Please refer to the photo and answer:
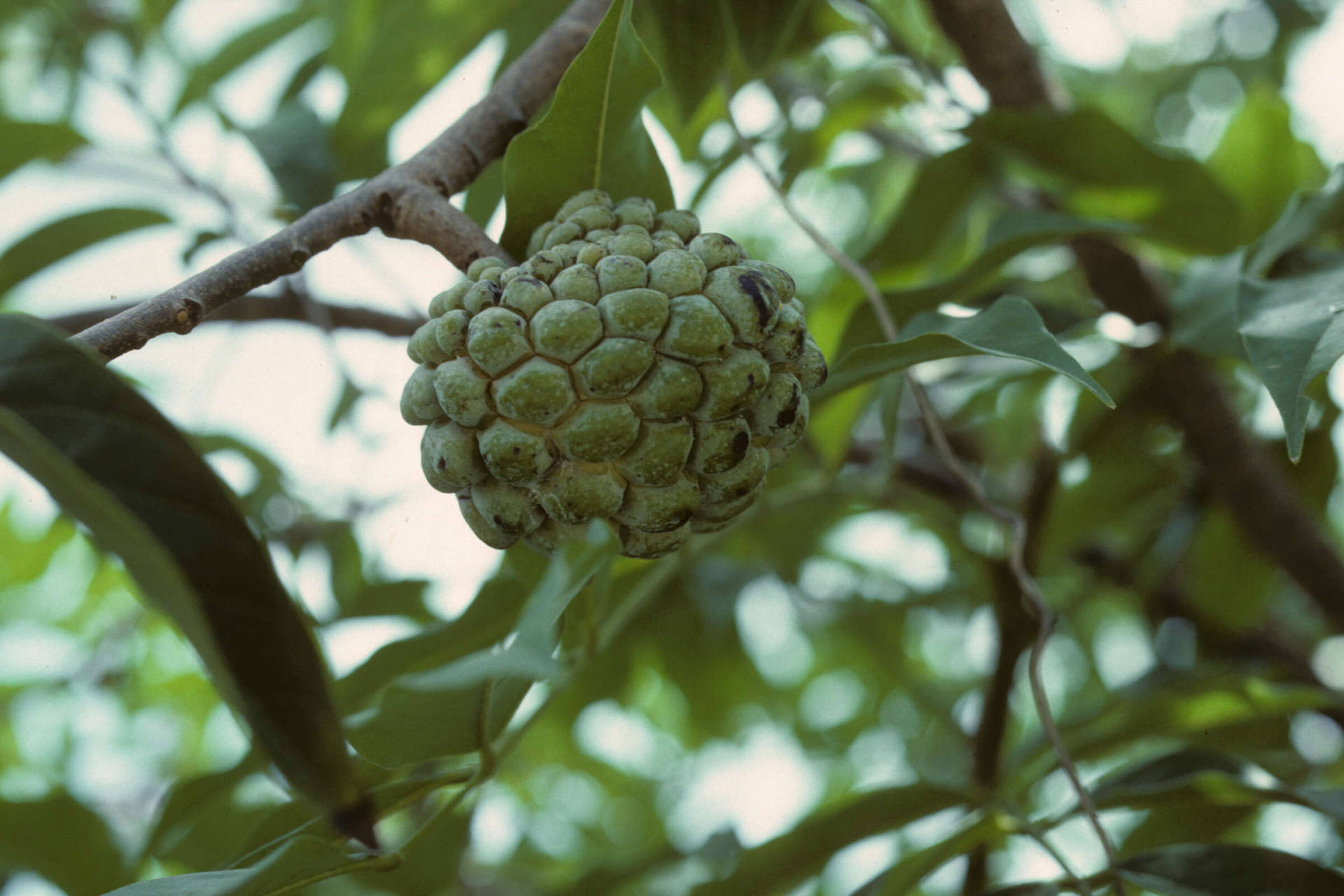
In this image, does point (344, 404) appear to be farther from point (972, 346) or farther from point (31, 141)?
point (972, 346)

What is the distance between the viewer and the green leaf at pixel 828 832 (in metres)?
→ 1.60

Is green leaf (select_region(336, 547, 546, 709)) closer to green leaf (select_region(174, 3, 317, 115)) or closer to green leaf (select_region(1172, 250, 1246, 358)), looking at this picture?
green leaf (select_region(1172, 250, 1246, 358))

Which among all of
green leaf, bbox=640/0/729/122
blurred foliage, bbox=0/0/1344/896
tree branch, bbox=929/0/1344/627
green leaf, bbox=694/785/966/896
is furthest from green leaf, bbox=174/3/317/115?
green leaf, bbox=694/785/966/896

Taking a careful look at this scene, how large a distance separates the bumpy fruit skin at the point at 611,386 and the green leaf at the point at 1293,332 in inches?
19.0

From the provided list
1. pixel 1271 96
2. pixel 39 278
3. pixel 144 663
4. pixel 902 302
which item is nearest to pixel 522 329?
pixel 902 302

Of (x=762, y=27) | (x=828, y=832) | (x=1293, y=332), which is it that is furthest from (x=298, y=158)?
(x=1293, y=332)

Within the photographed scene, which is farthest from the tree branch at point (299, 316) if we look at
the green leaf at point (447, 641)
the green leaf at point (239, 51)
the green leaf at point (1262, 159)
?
the green leaf at point (1262, 159)

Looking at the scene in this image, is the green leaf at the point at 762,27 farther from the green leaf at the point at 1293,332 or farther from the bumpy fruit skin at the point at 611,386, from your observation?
the green leaf at the point at 1293,332

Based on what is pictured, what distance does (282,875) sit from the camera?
1.04m

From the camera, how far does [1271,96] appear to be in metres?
2.21

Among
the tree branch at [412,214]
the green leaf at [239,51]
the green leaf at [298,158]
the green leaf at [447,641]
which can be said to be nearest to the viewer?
the tree branch at [412,214]

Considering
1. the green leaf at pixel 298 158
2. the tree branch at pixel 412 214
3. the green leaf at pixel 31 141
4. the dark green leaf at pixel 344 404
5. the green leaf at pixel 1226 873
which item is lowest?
the green leaf at pixel 1226 873

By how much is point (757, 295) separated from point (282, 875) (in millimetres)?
734

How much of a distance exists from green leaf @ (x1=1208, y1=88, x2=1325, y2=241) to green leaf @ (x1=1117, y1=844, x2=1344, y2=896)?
4.31 ft
